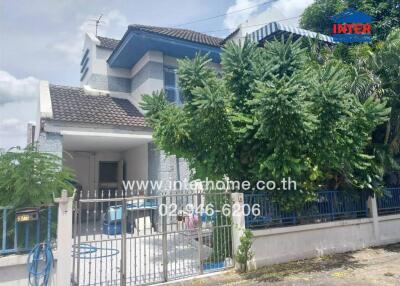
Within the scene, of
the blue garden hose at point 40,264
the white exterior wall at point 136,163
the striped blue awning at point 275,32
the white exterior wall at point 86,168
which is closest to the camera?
the blue garden hose at point 40,264

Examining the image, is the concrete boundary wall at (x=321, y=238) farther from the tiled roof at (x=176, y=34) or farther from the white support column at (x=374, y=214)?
the tiled roof at (x=176, y=34)

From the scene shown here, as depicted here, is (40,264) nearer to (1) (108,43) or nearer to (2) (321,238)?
(2) (321,238)

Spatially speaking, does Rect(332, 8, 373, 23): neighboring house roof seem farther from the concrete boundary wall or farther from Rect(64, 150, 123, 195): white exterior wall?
Rect(64, 150, 123, 195): white exterior wall

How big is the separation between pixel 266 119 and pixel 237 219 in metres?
2.37

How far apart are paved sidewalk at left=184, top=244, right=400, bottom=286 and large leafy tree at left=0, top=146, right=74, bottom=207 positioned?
3307 millimetres

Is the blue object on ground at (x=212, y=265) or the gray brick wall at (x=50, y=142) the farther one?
the gray brick wall at (x=50, y=142)

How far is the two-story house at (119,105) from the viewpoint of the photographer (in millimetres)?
9930

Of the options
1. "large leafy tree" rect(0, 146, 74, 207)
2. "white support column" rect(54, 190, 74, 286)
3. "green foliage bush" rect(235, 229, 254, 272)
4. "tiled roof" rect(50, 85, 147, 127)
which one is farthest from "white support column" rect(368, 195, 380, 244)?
"large leafy tree" rect(0, 146, 74, 207)

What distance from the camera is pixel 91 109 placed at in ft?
36.2

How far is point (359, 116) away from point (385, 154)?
2356mm

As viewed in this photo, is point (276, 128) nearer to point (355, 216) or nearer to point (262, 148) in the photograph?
point (262, 148)

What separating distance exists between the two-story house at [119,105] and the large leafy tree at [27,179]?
3011mm

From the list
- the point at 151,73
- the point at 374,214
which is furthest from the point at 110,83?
the point at 374,214

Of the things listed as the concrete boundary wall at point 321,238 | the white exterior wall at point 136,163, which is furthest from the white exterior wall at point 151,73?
the concrete boundary wall at point 321,238
